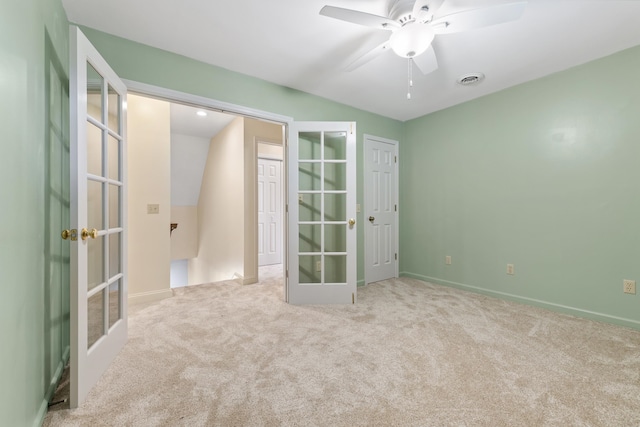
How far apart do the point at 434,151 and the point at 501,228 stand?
1.36 meters

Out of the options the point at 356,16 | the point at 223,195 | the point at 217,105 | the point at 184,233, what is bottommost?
the point at 184,233

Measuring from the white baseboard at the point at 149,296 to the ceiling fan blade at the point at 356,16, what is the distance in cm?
325

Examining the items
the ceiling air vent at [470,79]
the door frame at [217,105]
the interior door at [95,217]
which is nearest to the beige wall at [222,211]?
the door frame at [217,105]

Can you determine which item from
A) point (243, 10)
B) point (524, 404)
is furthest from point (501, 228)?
point (243, 10)

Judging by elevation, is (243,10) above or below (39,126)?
above

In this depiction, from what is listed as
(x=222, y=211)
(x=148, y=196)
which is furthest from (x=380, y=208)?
(x=148, y=196)

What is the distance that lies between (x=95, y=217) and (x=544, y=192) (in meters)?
3.98

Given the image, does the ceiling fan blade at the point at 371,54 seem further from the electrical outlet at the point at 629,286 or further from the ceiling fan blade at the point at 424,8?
the electrical outlet at the point at 629,286

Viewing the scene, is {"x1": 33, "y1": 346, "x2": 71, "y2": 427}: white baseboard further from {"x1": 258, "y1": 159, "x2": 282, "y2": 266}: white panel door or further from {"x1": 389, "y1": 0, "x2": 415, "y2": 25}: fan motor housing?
{"x1": 258, "y1": 159, "x2": 282, "y2": 266}: white panel door

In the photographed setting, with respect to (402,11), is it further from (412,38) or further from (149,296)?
(149,296)

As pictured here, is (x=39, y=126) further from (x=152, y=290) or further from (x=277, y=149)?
(x=277, y=149)

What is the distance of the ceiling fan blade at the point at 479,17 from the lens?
144cm

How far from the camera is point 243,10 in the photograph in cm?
190

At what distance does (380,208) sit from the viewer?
4008 millimetres
